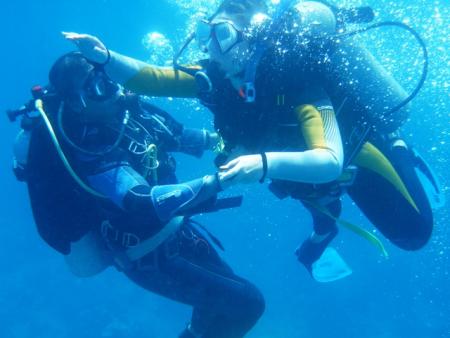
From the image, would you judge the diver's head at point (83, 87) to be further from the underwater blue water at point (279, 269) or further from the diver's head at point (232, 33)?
the underwater blue water at point (279, 269)

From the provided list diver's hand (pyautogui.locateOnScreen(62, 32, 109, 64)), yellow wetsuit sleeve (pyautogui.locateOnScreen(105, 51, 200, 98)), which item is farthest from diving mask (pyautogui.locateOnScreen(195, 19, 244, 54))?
diver's hand (pyautogui.locateOnScreen(62, 32, 109, 64))

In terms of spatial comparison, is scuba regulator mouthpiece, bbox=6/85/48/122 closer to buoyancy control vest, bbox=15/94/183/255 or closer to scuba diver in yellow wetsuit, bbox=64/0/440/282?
buoyancy control vest, bbox=15/94/183/255

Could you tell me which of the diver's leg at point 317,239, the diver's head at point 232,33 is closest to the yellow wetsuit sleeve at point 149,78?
the diver's head at point 232,33

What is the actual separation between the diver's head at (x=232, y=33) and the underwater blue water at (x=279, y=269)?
30.4 ft

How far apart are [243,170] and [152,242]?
1712 mm

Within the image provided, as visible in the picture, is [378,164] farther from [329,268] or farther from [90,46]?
[90,46]

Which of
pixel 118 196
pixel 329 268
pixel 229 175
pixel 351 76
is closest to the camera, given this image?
pixel 229 175

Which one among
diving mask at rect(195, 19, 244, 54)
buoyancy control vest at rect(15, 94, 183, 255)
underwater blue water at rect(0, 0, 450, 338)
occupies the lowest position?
underwater blue water at rect(0, 0, 450, 338)

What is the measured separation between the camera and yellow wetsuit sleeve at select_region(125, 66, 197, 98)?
3969 mm

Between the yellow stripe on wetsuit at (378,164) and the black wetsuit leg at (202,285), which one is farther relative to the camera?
the black wetsuit leg at (202,285)

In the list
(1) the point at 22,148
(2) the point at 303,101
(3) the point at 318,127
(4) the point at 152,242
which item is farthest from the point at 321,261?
(1) the point at 22,148

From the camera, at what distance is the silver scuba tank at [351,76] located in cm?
332

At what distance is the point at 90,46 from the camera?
3.57 metres

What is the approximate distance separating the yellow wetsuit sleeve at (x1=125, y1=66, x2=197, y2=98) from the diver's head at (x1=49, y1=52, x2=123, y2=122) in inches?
11.3
